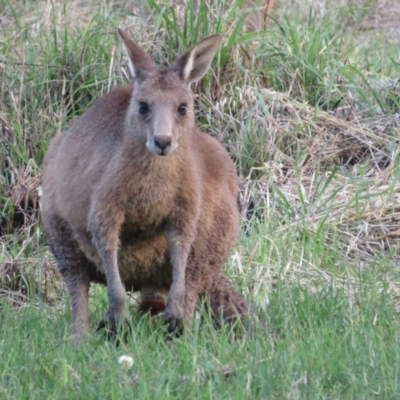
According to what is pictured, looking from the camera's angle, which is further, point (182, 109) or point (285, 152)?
point (285, 152)

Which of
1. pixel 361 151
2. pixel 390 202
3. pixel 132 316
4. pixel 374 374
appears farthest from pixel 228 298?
pixel 361 151

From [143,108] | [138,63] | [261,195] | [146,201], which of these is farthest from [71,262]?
[261,195]

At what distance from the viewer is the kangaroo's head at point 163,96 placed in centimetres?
502

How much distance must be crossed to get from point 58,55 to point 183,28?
2.99 ft

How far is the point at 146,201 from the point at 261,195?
88.6 inches

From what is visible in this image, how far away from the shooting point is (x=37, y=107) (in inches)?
299

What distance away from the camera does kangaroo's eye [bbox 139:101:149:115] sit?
5.12m

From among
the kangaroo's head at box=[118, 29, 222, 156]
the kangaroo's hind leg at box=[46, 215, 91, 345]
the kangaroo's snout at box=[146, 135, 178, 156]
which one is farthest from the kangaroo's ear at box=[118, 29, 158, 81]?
the kangaroo's hind leg at box=[46, 215, 91, 345]

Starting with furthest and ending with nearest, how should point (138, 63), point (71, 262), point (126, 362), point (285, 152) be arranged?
point (285, 152) < point (71, 262) < point (138, 63) < point (126, 362)

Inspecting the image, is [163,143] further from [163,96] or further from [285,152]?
[285,152]

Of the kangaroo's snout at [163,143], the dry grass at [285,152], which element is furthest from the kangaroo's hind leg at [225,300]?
the dry grass at [285,152]

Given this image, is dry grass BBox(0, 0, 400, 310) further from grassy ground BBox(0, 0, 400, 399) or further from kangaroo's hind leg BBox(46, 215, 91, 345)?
kangaroo's hind leg BBox(46, 215, 91, 345)

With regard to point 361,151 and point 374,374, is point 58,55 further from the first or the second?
point 374,374

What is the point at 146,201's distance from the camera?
5125 millimetres
